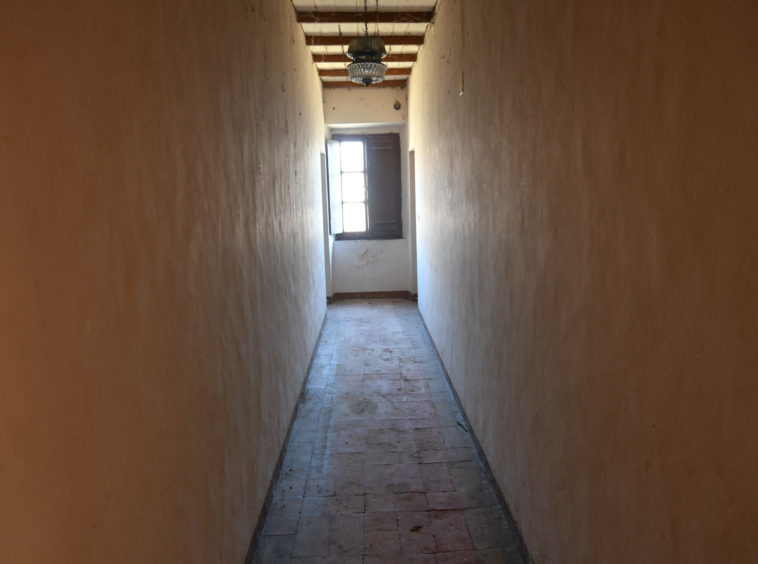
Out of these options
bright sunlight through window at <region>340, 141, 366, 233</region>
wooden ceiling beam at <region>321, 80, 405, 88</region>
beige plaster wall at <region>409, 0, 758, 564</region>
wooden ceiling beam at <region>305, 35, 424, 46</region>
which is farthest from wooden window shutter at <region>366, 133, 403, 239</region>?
beige plaster wall at <region>409, 0, 758, 564</region>

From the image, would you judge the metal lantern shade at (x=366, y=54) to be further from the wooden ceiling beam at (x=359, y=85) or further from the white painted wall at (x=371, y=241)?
the white painted wall at (x=371, y=241)

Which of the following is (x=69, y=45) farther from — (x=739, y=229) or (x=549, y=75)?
(x=549, y=75)

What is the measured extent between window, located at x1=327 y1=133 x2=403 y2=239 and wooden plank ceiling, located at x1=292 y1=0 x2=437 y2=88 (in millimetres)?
1587

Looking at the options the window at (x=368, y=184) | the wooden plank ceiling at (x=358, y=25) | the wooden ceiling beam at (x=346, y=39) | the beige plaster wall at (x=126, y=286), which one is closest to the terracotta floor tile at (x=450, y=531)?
the beige plaster wall at (x=126, y=286)

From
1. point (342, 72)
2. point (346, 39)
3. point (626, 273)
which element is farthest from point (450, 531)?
point (342, 72)

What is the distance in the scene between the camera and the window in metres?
8.43

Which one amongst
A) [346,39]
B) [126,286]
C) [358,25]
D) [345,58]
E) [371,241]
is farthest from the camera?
[371,241]

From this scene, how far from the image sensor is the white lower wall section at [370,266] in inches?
340

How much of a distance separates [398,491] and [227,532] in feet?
4.03

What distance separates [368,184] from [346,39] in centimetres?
293

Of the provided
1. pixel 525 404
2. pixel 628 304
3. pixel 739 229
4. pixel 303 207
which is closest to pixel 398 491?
pixel 525 404

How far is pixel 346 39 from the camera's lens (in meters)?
5.75

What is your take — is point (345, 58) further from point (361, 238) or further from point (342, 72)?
point (361, 238)

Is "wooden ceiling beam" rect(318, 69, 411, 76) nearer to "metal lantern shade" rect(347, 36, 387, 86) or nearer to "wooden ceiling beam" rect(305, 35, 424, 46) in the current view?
"wooden ceiling beam" rect(305, 35, 424, 46)
